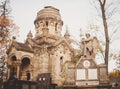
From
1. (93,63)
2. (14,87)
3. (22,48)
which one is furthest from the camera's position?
(22,48)

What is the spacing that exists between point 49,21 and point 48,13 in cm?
163

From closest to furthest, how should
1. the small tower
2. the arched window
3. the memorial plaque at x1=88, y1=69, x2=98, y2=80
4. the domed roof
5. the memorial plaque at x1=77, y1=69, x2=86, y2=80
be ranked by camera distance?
the memorial plaque at x1=88, y1=69, x2=98, y2=80, the memorial plaque at x1=77, y1=69, x2=86, y2=80, the arched window, the small tower, the domed roof

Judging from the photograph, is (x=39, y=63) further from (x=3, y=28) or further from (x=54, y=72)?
(x=3, y=28)

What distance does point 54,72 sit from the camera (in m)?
31.2

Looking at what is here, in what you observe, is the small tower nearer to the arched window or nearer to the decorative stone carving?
the arched window

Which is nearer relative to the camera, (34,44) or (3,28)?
(3,28)

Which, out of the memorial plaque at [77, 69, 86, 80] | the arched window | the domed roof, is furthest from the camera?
the domed roof

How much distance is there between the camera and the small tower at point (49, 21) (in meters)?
36.6

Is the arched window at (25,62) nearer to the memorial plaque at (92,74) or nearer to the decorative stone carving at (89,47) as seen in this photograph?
the decorative stone carving at (89,47)

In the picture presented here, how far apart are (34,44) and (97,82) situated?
16688 mm

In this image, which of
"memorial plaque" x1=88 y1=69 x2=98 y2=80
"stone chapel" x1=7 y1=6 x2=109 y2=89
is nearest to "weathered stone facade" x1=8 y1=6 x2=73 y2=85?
"stone chapel" x1=7 y1=6 x2=109 y2=89

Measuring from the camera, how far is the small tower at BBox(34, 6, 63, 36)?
3656 cm

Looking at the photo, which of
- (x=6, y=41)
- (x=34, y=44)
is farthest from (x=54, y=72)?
(x=6, y=41)

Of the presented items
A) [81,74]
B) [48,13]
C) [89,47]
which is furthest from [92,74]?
[48,13]
